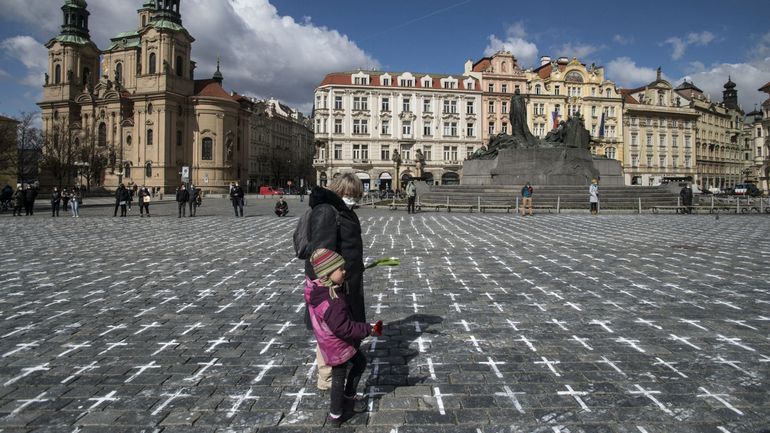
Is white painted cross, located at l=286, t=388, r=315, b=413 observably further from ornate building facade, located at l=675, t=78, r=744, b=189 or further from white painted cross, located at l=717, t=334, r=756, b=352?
ornate building facade, located at l=675, t=78, r=744, b=189

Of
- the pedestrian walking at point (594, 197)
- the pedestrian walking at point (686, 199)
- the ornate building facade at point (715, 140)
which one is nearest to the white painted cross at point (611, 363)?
the pedestrian walking at point (594, 197)

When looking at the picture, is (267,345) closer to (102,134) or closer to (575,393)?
(575,393)

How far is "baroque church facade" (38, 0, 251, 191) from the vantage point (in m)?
66.3

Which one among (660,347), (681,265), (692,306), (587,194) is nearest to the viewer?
(660,347)

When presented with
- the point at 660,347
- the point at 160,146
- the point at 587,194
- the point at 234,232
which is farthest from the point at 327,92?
the point at 660,347

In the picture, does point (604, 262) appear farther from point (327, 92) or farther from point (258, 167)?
point (258, 167)

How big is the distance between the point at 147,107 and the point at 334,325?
72547 mm

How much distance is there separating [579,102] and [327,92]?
36.2 metres

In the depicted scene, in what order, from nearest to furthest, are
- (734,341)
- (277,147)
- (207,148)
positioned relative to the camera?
1. (734,341)
2. (207,148)
3. (277,147)

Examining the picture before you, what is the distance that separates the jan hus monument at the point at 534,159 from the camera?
1086 inches

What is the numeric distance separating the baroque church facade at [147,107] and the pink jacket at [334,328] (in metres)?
67.6

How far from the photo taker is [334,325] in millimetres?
3004

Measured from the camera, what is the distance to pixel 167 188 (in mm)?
65562

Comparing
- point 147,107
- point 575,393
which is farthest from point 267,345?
point 147,107
